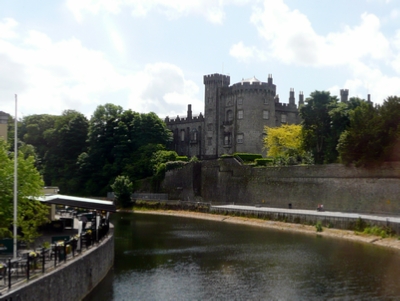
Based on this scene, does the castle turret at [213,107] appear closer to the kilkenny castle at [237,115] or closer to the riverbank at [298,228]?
the kilkenny castle at [237,115]

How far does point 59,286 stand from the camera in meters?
15.2

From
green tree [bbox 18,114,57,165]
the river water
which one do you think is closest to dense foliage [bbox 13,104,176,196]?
green tree [bbox 18,114,57,165]

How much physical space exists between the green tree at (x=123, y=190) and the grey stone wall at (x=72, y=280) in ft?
129

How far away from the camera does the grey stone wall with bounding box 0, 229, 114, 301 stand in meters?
13.3

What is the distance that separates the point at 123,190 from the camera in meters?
62.5

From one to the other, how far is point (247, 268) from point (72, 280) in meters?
10.8

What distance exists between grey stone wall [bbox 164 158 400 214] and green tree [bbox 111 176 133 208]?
15.9 feet

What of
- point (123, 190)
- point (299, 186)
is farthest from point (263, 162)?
point (123, 190)

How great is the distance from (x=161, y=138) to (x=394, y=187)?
133 feet

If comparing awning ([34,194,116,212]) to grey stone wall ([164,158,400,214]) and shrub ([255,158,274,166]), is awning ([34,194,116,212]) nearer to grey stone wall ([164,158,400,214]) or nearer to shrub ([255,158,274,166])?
grey stone wall ([164,158,400,214])

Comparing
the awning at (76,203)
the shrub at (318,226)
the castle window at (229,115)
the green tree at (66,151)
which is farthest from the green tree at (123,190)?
the awning at (76,203)

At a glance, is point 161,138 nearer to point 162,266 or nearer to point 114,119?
point 114,119

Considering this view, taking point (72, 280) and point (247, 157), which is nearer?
point (72, 280)

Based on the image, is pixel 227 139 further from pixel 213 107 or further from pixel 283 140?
pixel 283 140
